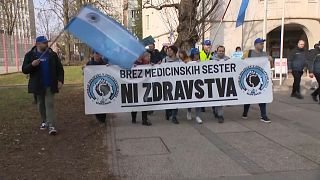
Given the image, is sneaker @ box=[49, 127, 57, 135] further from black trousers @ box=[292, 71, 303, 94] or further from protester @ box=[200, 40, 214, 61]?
black trousers @ box=[292, 71, 303, 94]

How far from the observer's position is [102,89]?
9.52 meters

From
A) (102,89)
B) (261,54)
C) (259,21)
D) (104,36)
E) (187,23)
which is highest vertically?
(259,21)

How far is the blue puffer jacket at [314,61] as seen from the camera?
42.9ft

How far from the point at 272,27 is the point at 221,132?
21.6m

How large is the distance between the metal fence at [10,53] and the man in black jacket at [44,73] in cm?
2188

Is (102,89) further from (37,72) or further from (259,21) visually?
(259,21)

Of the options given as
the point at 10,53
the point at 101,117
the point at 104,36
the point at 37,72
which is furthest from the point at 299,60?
the point at 10,53

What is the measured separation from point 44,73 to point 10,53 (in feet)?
78.8

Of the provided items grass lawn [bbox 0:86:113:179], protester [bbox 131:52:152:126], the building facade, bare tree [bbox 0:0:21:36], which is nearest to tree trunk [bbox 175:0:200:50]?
grass lawn [bbox 0:86:113:179]

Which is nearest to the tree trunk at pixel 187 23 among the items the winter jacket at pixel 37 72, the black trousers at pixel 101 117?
the black trousers at pixel 101 117

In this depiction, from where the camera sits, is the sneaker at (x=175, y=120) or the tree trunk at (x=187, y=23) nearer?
the sneaker at (x=175, y=120)

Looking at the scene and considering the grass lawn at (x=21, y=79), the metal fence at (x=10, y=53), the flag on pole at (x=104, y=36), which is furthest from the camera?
the metal fence at (x=10, y=53)

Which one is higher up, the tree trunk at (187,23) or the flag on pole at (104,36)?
the tree trunk at (187,23)

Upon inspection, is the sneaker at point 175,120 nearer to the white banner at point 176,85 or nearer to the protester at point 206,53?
the white banner at point 176,85
